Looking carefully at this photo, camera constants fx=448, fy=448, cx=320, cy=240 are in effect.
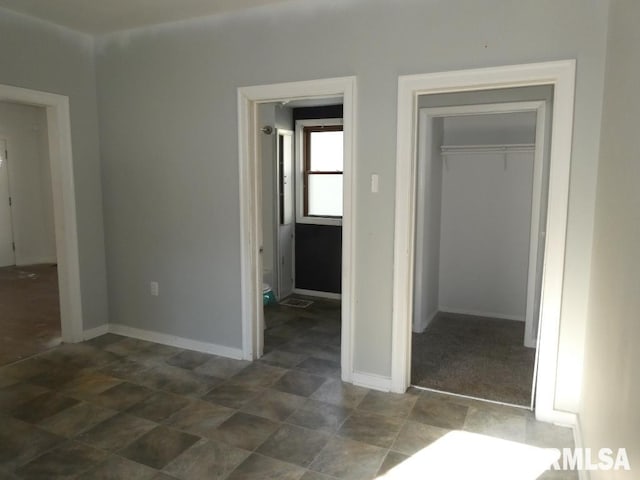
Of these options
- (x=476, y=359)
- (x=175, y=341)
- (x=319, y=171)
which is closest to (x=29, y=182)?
(x=319, y=171)

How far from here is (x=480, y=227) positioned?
15.8 feet

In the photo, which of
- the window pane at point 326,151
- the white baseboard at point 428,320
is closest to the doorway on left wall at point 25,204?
the window pane at point 326,151

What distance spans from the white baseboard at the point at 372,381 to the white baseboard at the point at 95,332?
2488 mm

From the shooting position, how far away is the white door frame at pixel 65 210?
375cm

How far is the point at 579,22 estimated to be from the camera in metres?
2.41

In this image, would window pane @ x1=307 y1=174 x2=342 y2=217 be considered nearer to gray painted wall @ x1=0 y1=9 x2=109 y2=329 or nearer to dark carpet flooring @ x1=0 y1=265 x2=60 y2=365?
gray painted wall @ x1=0 y1=9 x2=109 y2=329

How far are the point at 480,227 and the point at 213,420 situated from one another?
339 cm

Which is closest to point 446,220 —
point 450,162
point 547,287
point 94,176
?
point 450,162

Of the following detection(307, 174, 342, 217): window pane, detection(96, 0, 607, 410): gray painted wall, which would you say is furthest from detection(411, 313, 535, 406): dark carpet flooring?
detection(307, 174, 342, 217): window pane

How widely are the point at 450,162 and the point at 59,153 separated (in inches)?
148

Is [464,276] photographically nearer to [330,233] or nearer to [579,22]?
[330,233]

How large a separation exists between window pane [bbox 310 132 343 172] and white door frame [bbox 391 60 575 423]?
2.72 metres

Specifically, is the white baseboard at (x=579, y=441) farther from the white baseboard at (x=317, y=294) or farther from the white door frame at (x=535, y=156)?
the white baseboard at (x=317, y=294)

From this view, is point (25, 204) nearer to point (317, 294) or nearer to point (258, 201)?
point (317, 294)
